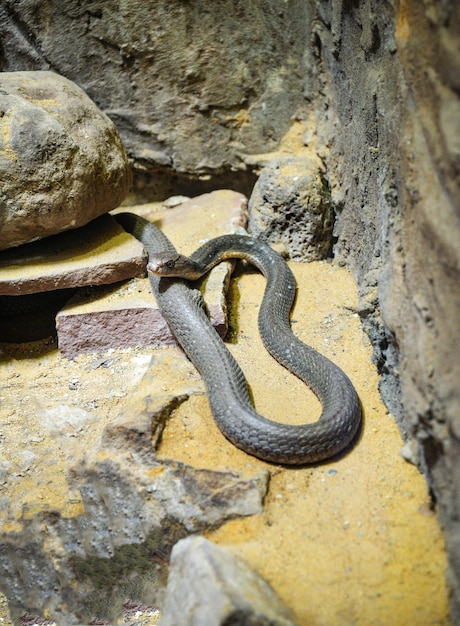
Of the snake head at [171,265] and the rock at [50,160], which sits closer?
the rock at [50,160]

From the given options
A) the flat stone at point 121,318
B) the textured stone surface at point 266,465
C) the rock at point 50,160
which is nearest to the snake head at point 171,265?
the flat stone at point 121,318

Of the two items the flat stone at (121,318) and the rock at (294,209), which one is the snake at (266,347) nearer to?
the flat stone at (121,318)

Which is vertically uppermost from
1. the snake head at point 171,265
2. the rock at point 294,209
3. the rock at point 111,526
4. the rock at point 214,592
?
the rock at point 294,209

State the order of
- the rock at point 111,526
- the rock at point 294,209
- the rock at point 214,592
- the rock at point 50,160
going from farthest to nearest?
the rock at point 294,209 → the rock at point 50,160 → the rock at point 111,526 → the rock at point 214,592

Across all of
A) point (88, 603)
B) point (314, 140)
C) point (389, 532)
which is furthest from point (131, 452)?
point (314, 140)

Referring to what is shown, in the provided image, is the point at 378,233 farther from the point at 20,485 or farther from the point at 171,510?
the point at 20,485

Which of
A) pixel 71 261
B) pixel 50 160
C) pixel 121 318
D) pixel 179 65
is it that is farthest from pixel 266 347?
pixel 179 65

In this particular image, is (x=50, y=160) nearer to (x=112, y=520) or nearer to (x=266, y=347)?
(x=266, y=347)
